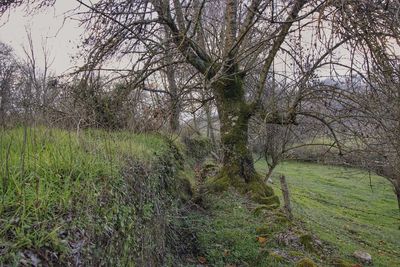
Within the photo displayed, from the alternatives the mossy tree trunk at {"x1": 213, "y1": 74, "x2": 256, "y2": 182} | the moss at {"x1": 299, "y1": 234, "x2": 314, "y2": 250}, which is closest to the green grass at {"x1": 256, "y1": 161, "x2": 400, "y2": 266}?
the moss at {"x1": 299, "y1": 234, "x2": 314, "y2": 250}

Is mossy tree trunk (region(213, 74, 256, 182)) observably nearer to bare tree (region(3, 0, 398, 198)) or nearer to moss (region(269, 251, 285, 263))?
bare tree (region(3, 0, 398, 198))

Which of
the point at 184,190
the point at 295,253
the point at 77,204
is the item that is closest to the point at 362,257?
the point at 295,253

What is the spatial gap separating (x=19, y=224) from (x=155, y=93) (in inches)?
302

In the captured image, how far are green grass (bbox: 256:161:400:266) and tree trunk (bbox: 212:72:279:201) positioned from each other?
6.69ft

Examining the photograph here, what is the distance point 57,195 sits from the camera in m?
2.22

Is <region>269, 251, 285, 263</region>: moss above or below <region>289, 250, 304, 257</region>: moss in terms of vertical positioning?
above

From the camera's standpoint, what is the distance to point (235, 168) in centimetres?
781

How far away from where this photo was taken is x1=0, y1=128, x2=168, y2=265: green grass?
183 cm

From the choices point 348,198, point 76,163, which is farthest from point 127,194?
point 348,198

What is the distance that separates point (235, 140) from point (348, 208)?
41.5 feet

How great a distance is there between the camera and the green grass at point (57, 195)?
5.99 feet

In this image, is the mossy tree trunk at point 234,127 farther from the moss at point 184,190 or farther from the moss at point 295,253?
the moss at point 295,253

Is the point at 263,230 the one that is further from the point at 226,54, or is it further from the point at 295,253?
the point at 226,54

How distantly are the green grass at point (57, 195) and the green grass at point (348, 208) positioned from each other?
5649 mm
